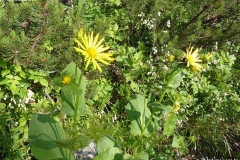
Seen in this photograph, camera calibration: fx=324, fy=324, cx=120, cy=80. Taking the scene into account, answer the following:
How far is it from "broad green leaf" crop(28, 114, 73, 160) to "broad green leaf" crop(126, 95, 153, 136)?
19.6 inches

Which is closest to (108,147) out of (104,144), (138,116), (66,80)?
(104,144)

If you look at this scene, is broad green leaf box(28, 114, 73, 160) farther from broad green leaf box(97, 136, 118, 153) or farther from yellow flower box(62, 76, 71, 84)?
yellow flower box(62, 76, 71, 84)

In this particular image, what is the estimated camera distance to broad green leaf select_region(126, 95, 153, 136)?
1969 millimetres

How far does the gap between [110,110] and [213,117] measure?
915 mm

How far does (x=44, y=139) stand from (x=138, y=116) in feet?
2.07

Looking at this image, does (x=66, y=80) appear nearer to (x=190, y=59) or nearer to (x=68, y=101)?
(x=68, y=101)

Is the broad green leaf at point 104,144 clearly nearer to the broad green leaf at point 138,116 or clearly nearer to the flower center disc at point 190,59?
the broad green leaf at point 138,116

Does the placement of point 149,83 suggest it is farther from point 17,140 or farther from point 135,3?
point 17,140

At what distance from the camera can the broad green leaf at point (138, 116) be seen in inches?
77.5

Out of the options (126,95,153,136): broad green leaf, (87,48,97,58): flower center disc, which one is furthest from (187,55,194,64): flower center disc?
(87,48,97,58): flower center disc

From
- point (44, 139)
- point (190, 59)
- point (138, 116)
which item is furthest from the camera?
point (138, 116)

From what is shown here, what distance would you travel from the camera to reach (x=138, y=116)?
201 cm

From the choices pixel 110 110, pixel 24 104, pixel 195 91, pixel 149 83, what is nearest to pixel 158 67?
pixel 149 83

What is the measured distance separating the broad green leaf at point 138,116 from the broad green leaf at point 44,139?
1.63 feet
